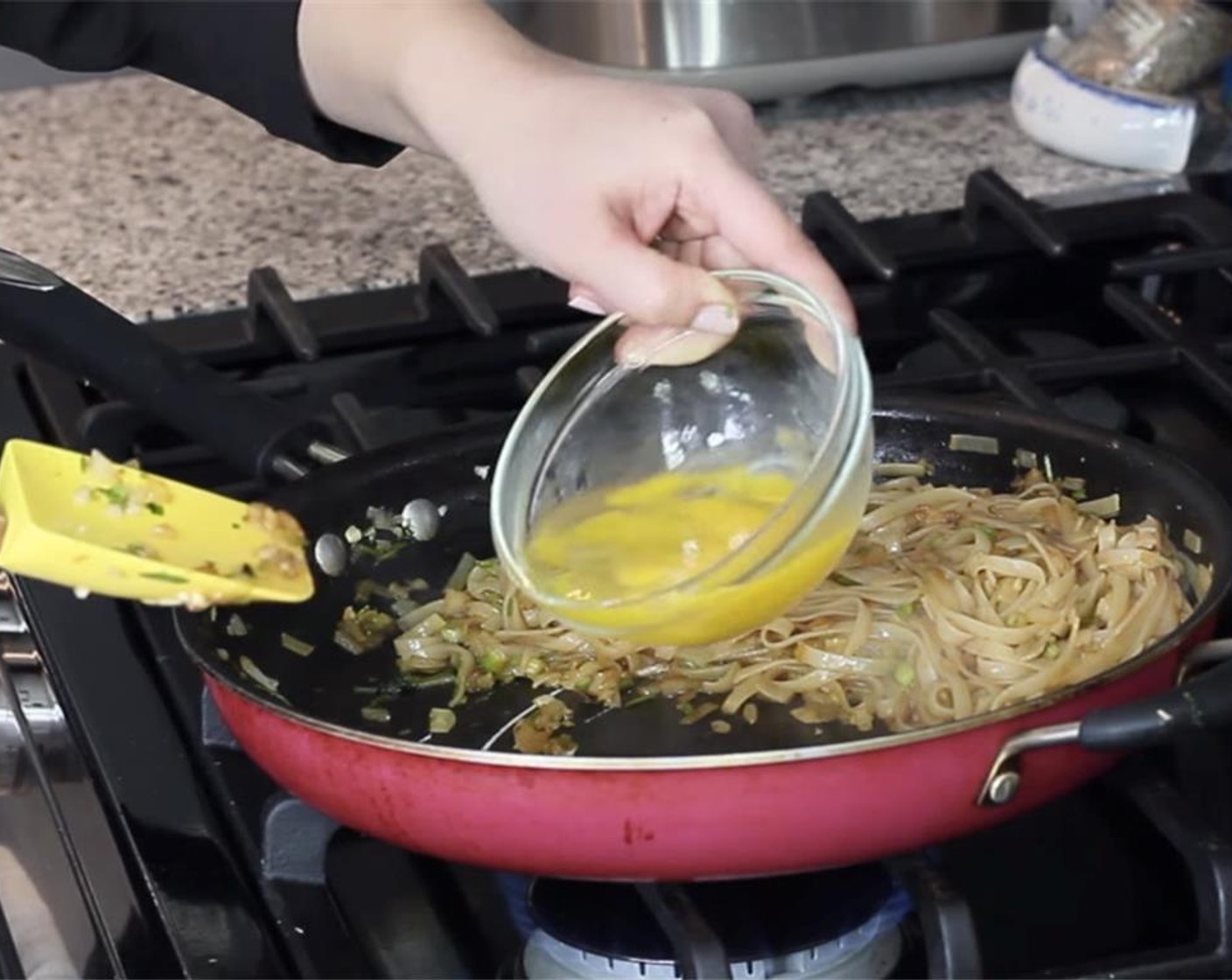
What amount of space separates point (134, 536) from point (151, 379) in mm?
215

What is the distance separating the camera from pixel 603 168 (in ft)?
2.62

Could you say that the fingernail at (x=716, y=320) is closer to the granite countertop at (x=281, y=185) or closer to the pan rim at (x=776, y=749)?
the pan rim at (x=776, y=749)

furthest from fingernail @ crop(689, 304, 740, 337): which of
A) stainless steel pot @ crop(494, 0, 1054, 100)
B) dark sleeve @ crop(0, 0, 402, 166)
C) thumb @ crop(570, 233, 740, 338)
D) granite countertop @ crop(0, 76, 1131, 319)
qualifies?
stainless steel pot @ crop(494, 0, 1054, 100)

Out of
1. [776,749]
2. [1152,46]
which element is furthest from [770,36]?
[776,749]

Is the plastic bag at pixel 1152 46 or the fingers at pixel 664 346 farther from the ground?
the fingers at pixel 664 346

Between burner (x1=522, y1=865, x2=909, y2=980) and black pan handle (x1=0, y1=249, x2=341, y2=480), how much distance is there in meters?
0.26

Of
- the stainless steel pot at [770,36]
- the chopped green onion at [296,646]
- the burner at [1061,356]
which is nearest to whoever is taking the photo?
the chopped green onion at [296,646]

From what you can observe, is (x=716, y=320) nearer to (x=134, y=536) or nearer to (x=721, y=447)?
(x=721, y=447)

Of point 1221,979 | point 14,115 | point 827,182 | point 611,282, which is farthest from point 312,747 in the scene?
point 14,115

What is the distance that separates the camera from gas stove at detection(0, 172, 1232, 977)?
2.39 feet

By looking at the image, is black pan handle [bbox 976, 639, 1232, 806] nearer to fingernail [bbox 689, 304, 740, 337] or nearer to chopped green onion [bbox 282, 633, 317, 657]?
fingernail [bbox 689, 304, 740, 337]

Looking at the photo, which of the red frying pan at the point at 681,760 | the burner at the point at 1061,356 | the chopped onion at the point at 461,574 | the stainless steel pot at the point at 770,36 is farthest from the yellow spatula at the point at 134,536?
the stainless steel pot at the point at 770,36

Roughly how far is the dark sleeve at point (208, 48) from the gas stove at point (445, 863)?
0.14 m

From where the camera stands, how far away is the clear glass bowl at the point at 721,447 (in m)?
0.77
